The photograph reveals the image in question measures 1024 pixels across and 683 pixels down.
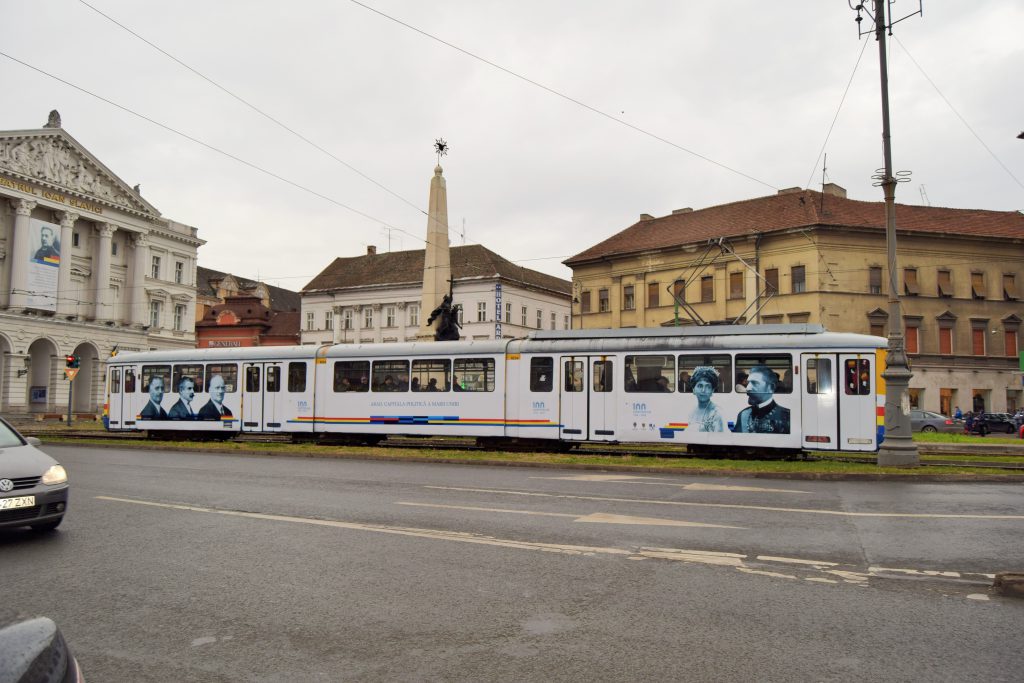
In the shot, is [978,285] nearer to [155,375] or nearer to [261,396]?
[261,396]

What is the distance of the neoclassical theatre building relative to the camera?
56.8 metres

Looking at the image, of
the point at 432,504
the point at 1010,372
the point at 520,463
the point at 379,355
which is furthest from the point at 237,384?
the point at 1010,372

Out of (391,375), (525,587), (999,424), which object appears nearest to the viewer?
(525,587)

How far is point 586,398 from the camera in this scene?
20.6 metres

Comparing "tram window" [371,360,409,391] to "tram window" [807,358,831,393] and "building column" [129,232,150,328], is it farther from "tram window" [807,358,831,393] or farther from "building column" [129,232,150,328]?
"building column" [129,232,150,328]

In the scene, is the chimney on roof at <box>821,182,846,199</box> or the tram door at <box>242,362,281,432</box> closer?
the tram door at <box>242,362,281,432</box>

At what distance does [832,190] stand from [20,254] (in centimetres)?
5730

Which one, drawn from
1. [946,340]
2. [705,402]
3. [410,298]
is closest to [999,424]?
[946,340]

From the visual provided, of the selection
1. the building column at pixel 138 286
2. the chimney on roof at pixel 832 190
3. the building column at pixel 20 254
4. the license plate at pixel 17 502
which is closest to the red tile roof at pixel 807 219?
the chimney on roof at pixel 832 190

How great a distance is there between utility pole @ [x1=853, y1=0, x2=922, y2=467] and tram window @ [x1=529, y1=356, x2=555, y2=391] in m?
8.10

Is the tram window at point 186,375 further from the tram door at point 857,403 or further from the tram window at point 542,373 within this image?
the tram door at point 857,403

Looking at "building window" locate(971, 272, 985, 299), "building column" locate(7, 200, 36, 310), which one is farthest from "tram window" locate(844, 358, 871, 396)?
"building column" locate(7, 200, 36, 310)

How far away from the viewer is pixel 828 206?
162ft

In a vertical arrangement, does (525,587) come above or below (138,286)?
below
